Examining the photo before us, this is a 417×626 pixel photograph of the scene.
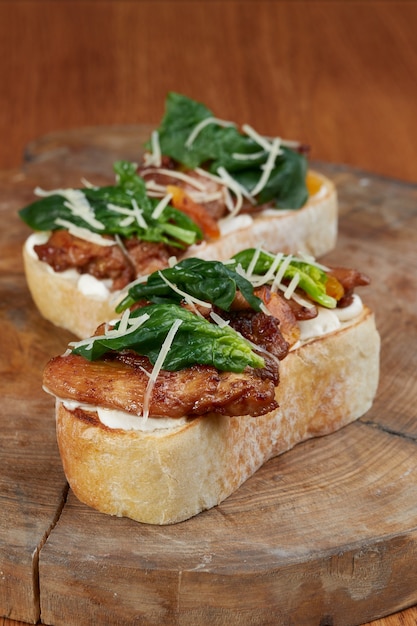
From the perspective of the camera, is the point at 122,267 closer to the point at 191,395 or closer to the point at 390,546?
the point at 191,395

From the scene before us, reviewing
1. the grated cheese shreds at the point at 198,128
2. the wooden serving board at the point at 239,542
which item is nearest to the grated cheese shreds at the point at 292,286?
the wooden serving board at the point at 239,542

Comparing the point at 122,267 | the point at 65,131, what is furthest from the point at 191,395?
the point at 65,131

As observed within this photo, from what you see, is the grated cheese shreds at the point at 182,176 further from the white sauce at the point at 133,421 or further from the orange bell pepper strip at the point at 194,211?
the white sauce at the point at 133,421

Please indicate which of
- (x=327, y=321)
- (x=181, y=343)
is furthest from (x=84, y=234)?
(x=181, y=343)

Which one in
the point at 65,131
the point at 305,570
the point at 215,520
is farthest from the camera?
the point at 65,131

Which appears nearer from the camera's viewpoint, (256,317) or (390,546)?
(390,546)

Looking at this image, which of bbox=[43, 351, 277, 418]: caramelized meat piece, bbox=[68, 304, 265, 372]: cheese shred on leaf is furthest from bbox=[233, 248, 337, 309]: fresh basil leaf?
bbox=[43, 351, 277, 418]: caramelized meat piece

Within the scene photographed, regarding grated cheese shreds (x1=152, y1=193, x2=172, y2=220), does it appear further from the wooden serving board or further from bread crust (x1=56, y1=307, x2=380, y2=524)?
bread crust (x1=56, y1=307, x2=380, y2=524)
